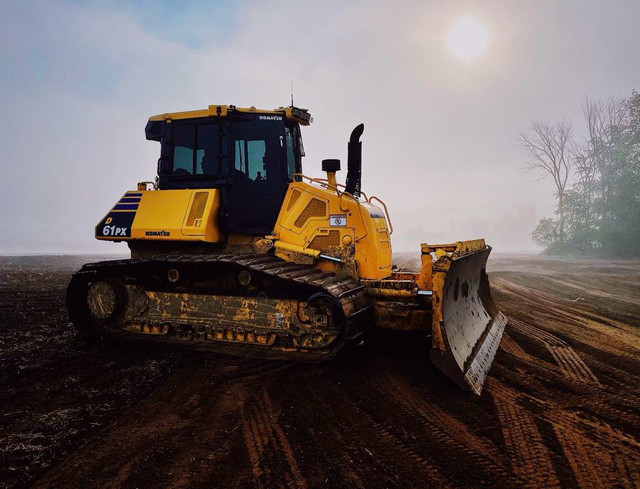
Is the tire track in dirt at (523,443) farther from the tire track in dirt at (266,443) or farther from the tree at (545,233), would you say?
the tree at (545,233)

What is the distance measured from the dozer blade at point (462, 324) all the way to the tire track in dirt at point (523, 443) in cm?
29

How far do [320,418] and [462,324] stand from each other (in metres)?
2.41

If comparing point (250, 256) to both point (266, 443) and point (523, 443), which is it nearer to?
point (266, 443)

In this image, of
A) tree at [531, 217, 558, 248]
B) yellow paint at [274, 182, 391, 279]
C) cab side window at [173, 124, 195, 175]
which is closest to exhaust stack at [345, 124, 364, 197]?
yellow paint at [274, 182, 391, 279]

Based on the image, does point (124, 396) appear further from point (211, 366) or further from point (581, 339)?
point (581, 339)

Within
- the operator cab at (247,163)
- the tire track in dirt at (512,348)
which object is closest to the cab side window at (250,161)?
the operator cab at (247,163)

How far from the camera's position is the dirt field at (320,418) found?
2865 mm

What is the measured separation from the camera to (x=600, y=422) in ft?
11.8

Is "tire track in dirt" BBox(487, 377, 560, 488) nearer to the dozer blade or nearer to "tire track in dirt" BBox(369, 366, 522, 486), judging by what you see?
"tire track in dirt" BBox(369, 366, 522, 486)

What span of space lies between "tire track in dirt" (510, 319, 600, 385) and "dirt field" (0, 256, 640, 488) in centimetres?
4

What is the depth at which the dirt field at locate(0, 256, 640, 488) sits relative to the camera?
287cm

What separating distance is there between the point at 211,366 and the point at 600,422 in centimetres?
416

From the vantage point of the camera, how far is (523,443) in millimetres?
3258

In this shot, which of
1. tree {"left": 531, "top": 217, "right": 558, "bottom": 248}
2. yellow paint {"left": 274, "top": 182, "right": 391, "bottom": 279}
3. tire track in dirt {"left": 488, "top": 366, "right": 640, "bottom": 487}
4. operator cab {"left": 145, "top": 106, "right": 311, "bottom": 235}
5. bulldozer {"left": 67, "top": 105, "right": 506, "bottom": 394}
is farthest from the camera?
tree {"left": 531, "top": 217, "right": 558, "bottom": 248}
